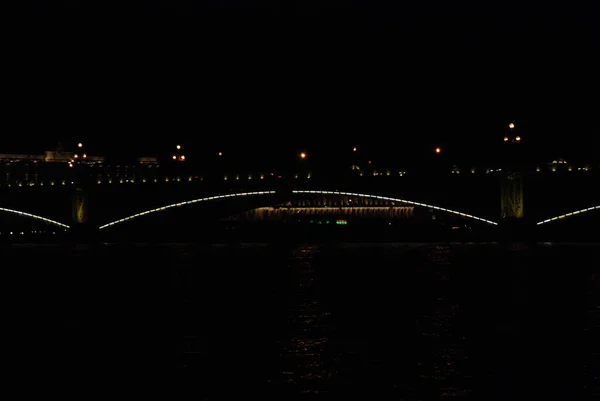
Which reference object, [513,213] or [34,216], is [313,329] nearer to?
[513,213]

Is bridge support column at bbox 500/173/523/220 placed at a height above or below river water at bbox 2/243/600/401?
above

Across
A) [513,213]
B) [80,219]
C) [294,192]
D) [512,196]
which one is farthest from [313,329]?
[80,219]

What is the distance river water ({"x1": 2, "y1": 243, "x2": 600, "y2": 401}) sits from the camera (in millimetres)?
19141

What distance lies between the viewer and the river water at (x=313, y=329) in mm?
19141

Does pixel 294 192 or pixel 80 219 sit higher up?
pixel 294 192

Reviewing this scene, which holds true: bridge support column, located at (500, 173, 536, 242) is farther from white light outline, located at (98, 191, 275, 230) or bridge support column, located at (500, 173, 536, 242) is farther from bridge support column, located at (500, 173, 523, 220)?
white light outline, located at (98, 191, 275, 230)

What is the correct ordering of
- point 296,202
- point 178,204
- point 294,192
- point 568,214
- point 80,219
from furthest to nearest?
point 296,202 → point 80,219 → point 178,204 → point 294,192 → point 568,214

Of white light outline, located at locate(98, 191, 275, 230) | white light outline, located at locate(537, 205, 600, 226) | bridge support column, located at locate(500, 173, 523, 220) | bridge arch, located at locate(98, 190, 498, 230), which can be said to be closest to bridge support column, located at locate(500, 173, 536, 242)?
bridge support column, located at locate(500, 173, 523, 220)

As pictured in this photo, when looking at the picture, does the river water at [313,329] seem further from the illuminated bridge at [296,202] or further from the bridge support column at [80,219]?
the bridge support column at [80,219]

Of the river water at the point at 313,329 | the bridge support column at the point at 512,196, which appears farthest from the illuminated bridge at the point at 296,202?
the river water at the point at 313,329

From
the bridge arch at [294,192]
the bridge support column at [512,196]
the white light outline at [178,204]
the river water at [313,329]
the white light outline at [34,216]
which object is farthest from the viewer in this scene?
the white light outline at [34,216]

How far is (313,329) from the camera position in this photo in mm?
25266

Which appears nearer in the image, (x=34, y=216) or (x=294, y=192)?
(x=294, y=192)

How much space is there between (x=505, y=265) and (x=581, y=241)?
60.0 ft
